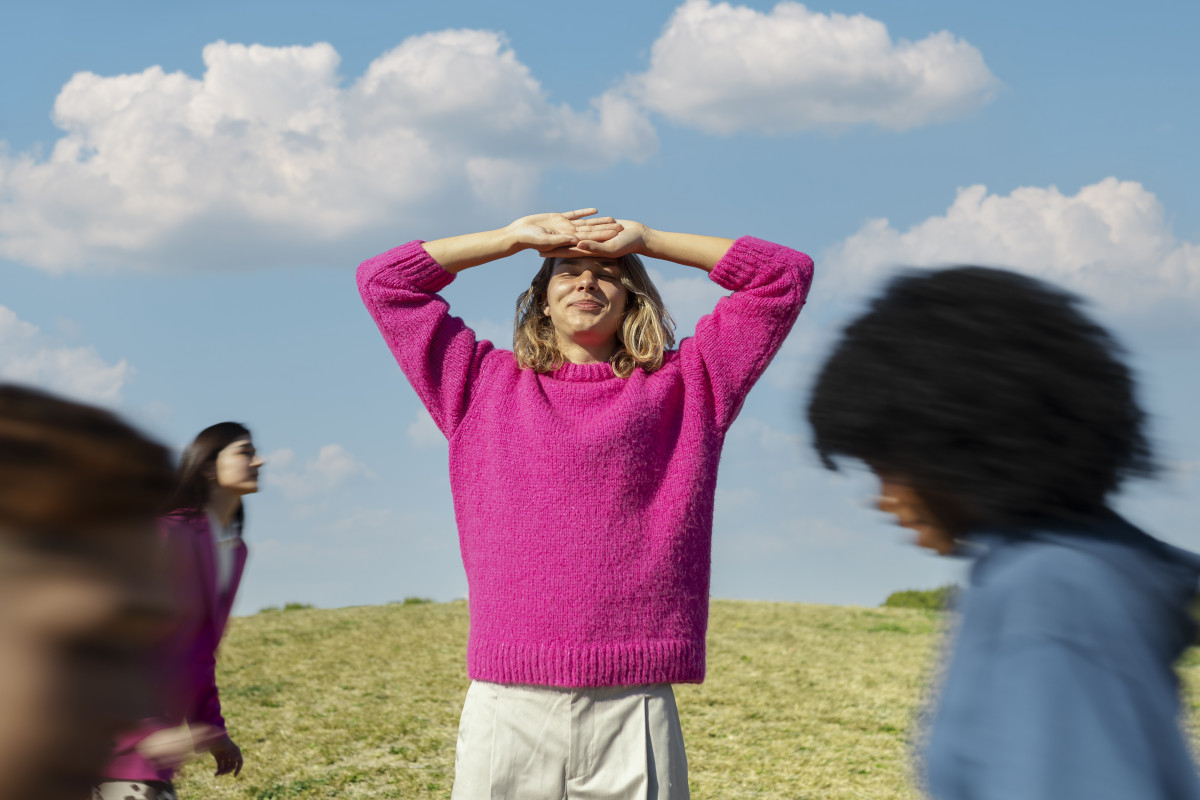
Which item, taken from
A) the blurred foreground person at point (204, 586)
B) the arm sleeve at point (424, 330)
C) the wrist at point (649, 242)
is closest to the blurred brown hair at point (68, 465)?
the blurred foreground person at point (204, 586)

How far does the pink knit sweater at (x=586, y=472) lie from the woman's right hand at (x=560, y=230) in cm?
30

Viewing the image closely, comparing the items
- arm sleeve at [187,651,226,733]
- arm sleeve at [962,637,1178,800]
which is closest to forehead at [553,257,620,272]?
arm sleeve at [187,651,226,733]

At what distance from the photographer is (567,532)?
2.81m

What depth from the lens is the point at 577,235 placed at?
3.10m

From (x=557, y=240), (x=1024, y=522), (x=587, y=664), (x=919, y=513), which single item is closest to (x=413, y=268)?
(x=557, y=240)

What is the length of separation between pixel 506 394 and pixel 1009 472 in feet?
5.90

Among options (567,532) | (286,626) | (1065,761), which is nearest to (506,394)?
(567,532)

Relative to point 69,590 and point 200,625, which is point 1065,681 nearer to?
point 69,590

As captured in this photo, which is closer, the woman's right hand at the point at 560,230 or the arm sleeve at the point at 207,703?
the arm sleeve at the point at 207,703

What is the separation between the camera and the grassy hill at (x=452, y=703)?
6.57 metres

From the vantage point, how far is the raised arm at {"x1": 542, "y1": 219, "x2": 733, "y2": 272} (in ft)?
10.1

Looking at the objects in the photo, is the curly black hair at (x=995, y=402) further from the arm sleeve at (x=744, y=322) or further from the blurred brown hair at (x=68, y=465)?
the arm sleeve at (x=744, y=322)

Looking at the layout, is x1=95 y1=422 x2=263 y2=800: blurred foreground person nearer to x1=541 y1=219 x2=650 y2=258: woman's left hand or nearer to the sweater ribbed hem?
the sweater ribbed hem

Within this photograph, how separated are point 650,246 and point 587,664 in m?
1.24
